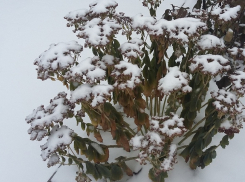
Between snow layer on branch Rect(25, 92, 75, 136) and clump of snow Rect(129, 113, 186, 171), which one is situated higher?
snow layer on branch Rect(25, 92, 75, 136)

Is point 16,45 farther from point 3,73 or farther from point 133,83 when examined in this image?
point 133,83

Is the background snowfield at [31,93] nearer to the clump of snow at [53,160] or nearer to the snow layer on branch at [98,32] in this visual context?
the clump of snow at [53,160]

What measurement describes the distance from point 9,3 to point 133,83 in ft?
12.1

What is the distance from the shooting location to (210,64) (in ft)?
3.13

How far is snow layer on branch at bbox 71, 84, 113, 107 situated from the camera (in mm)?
934

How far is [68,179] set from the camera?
4.74ft

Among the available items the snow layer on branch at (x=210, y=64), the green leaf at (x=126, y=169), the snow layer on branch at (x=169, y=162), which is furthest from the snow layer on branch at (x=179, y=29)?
the green leaf at (x=126, y=169)

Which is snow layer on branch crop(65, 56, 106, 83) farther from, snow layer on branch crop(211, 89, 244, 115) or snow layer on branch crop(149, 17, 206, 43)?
snow layer on branch crop(211, 89, 244, 115)

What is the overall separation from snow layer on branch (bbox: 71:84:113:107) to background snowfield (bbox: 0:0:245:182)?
0.66 metres

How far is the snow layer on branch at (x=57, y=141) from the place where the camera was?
967 millimetres

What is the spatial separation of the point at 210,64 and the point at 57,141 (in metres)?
0.69

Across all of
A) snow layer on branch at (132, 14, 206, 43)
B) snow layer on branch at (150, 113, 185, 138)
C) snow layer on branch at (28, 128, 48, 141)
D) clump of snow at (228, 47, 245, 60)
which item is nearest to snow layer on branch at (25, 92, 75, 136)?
snow layer on branch at (28, 128, 48, 141)

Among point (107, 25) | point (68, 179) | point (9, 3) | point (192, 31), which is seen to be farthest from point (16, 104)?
point (9, 3)

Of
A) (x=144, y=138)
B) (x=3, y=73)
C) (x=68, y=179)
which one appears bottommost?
(x=68, y=179)
